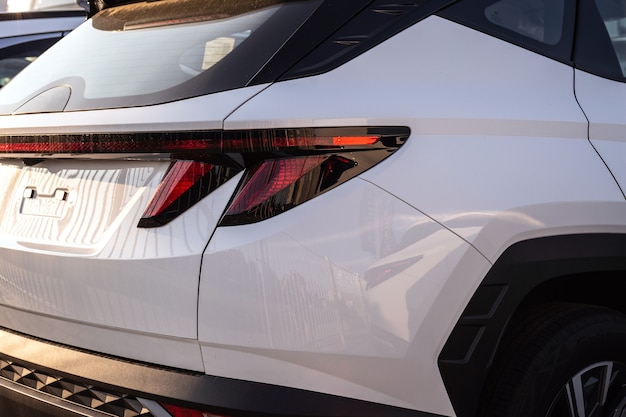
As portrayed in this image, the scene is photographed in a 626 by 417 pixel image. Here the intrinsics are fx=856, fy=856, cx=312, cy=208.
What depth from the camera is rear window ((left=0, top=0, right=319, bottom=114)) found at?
1949 mm

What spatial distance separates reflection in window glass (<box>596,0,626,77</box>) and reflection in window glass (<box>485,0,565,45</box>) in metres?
0.17

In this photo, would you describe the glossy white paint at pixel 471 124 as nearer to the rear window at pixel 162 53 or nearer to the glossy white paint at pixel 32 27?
the rear window at pixel 162 53

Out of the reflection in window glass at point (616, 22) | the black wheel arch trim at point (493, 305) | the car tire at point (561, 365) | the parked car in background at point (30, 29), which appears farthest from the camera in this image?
the parked car in background at point (30, 29)

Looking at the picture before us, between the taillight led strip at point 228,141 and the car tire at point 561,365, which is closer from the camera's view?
the taillight led strip at point 228,141

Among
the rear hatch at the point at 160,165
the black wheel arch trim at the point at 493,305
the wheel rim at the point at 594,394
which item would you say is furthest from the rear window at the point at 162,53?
the wheel rim at the point at 594,394

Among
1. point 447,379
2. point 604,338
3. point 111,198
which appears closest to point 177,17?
point 111,198

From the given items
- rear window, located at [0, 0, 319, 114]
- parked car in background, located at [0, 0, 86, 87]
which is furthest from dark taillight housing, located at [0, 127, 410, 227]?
parked car in background, located at [0, 0, 86, 87]

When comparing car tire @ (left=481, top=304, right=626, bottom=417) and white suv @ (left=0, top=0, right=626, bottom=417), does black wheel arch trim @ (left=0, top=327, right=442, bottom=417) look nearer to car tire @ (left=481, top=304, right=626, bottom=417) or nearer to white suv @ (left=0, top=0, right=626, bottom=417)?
white suv @ (left=0, top=0, right=626, bottom=417)

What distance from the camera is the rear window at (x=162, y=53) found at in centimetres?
195

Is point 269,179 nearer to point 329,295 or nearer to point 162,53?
point 329,295

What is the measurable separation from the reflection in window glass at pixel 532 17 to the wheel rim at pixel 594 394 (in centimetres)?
85

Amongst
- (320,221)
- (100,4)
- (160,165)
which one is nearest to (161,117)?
(160,165)

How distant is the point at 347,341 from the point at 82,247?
26.1 inches

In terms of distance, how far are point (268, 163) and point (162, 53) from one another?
1.77ft
